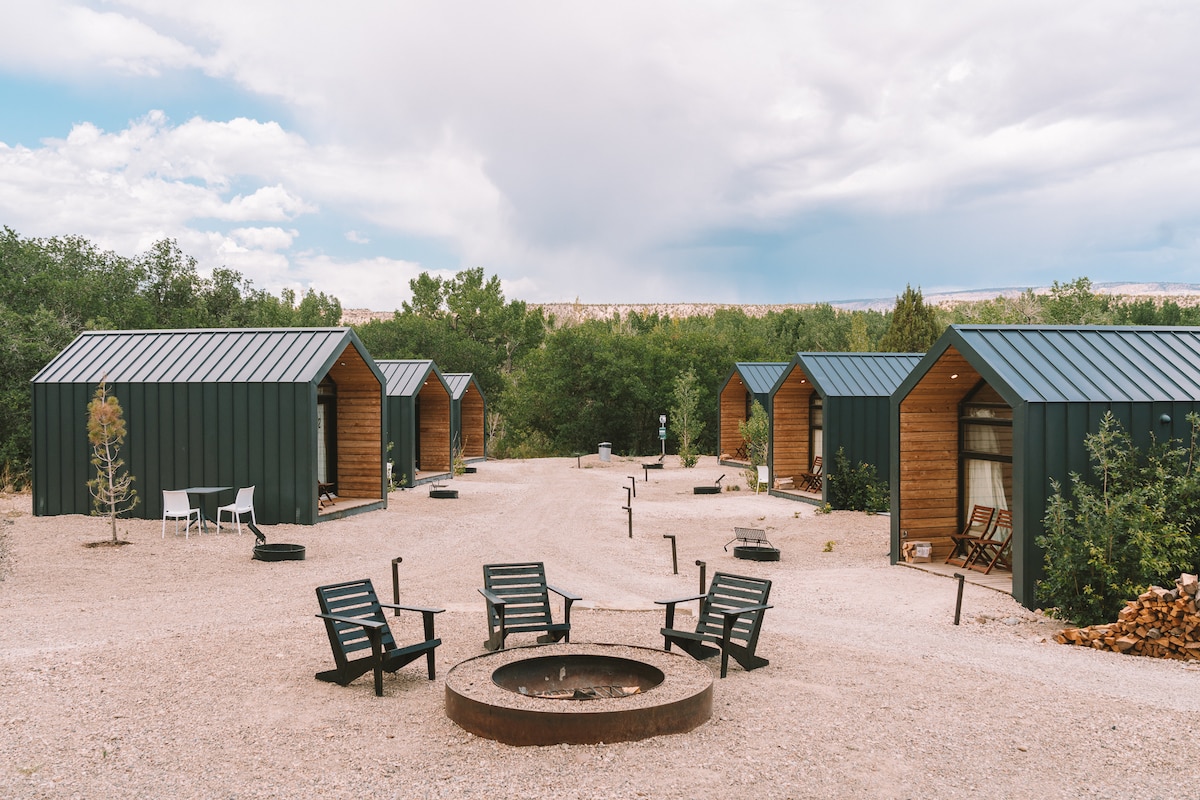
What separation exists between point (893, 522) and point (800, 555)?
1.43 meters

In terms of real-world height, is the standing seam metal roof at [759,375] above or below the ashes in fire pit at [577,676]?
above

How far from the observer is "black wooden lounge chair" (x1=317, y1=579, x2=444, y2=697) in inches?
246

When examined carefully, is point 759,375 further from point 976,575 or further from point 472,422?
point 976,575

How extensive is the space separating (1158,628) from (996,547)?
376 centimetres

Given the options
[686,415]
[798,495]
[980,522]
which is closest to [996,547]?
[980,522]

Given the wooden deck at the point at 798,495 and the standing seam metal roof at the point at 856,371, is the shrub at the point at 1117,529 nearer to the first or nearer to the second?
the standing seam metal roof at the point at 856,371

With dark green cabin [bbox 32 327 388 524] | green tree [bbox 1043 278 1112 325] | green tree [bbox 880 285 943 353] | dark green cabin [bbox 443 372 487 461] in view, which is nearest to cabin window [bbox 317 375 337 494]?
dark green cabin [bbox 32 327 388 524]

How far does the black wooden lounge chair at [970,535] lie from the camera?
11.3m

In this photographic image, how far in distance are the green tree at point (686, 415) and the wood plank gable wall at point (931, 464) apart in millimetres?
16273

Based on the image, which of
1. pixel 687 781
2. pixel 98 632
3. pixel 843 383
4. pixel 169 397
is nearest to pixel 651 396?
pixel 843 383

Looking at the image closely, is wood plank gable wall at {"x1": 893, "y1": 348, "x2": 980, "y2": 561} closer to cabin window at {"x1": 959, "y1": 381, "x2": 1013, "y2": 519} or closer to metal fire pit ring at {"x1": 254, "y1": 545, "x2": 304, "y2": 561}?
cabin window at {"x1": 959, "y1": 381, "x2": 1013, "y2": 519}

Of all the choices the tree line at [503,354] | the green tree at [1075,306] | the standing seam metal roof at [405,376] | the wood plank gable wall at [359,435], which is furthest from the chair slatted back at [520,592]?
the green tree at [1075,306]

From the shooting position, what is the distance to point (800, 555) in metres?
12.6

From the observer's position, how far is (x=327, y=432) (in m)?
17.5
